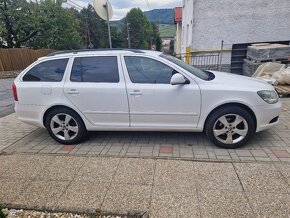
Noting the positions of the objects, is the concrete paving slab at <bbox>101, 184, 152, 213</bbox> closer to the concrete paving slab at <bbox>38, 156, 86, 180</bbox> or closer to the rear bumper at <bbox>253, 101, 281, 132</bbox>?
the concrete paving slab at <bbox>38, 156, 86, 180</bbox>

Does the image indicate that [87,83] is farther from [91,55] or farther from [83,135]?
[83,135]

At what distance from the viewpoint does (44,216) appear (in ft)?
8.41

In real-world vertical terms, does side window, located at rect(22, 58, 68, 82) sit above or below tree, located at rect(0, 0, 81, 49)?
below

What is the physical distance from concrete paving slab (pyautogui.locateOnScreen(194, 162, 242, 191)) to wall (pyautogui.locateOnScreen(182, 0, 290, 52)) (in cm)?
863

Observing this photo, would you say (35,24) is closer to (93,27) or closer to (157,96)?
(157,96)

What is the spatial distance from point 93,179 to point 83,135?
1.27m

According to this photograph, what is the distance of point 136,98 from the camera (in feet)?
12.7

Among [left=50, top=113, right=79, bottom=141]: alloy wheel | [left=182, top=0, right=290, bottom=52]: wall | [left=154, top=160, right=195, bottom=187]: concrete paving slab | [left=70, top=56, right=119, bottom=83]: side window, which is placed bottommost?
[left=154, top=160, right=195, bottom=187]: concrete paving slab

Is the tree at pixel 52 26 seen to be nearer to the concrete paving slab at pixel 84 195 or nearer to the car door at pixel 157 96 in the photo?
the car door at pixel 157 96

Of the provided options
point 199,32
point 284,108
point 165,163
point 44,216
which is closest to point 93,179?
point 44,216

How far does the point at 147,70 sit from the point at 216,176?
1.92 metres

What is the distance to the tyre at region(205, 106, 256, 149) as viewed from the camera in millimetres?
3678

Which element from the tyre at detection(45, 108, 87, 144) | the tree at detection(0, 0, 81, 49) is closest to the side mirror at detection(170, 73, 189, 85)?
the tyre at detection(45, 108, 87, 144)

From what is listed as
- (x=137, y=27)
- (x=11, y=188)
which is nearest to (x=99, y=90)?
(x=11, y=188)
